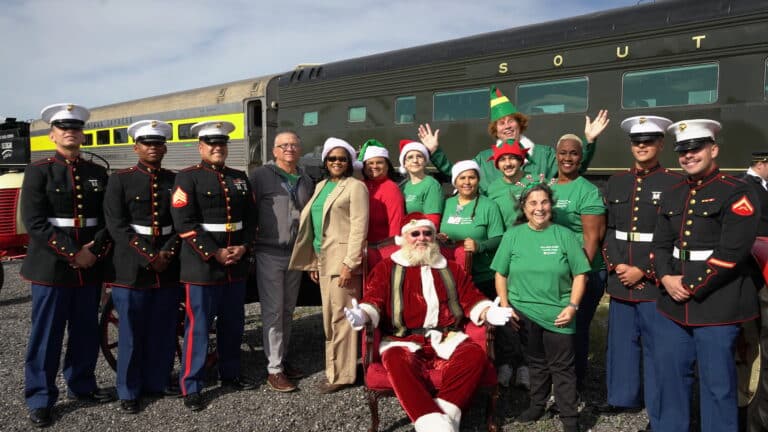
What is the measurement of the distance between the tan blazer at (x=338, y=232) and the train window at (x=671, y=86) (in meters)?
4.91

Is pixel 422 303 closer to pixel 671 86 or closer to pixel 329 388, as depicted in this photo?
pixel 329 388

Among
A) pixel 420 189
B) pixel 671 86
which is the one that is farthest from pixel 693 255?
pixel 671 86

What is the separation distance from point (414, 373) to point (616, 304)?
1447mm

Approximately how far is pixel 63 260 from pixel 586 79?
22.1 ft

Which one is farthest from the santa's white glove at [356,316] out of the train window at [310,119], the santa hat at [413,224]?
the train window at [310,119]

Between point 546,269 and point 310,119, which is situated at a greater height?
point 310,119

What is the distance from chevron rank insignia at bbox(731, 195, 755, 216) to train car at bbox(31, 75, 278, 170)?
10884mm

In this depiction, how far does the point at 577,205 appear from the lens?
147 inches

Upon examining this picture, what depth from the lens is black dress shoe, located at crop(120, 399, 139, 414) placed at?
3812 mm

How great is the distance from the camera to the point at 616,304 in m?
3.61

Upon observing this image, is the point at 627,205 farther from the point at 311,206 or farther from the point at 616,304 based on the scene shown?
the point at 311,206

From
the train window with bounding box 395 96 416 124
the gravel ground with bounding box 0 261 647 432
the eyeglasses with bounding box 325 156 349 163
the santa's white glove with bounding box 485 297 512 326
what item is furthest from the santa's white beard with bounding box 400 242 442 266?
the train window with bounding box 395 96 416 124

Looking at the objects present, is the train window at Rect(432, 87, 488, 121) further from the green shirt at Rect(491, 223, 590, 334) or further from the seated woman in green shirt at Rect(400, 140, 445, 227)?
the green shirt at Rect(491, 223, 590, 334)

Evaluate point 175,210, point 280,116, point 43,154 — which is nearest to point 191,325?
point 175,210
